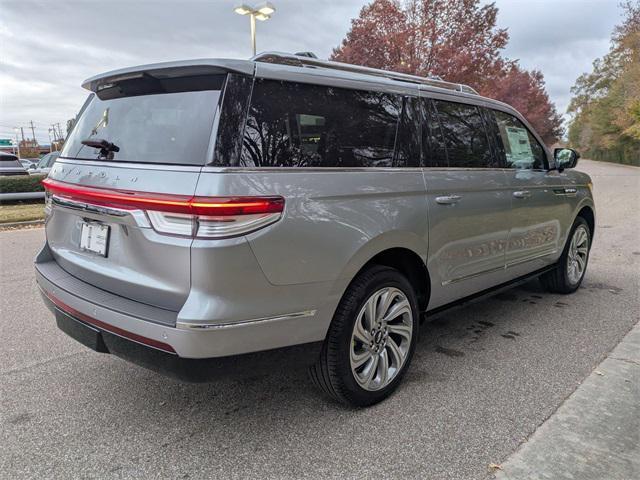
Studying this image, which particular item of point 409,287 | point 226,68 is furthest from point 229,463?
point 226,68

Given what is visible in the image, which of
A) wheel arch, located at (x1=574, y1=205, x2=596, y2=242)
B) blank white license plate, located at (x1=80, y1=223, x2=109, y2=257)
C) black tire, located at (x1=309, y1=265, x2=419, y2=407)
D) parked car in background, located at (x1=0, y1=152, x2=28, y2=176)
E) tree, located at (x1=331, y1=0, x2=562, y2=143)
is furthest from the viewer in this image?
parked car in background, located at (x1=0, y1=152, x2=28, y2=176)

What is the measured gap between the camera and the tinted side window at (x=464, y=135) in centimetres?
345

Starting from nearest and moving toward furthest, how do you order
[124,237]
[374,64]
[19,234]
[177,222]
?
[177,222] < [124,237] < [19,234] < [374,64]

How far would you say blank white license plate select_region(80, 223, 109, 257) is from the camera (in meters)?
2.48

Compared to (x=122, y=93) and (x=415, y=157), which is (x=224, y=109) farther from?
(x=415, y=157)

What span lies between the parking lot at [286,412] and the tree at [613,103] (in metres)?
21.8

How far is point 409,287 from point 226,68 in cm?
167

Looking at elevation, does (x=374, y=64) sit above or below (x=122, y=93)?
above

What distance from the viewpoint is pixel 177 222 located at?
2.13 meters

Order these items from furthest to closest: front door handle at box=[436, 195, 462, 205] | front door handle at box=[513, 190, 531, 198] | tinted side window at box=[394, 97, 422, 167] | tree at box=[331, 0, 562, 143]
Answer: tree at box=[331, 0, 562, 143] → front door handle at box=[513, 190, 531, 198] → front door handle at box=[436, 195, 462, 205] → tinted side window at box=[394, 97, 422, 167]

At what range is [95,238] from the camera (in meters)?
2.55

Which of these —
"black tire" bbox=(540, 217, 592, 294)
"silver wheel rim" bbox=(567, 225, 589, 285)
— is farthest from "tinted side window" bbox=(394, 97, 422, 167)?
"silver wheel rim" bbox=(567, 225, 589, 285)

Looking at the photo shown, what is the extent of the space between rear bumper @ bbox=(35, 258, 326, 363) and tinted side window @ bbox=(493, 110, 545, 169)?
98.4 inches

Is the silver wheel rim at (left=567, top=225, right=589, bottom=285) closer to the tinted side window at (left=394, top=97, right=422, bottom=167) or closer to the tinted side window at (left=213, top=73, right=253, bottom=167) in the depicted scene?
the tinted side window at (left=394, top=97, right=422, bottom=167)
